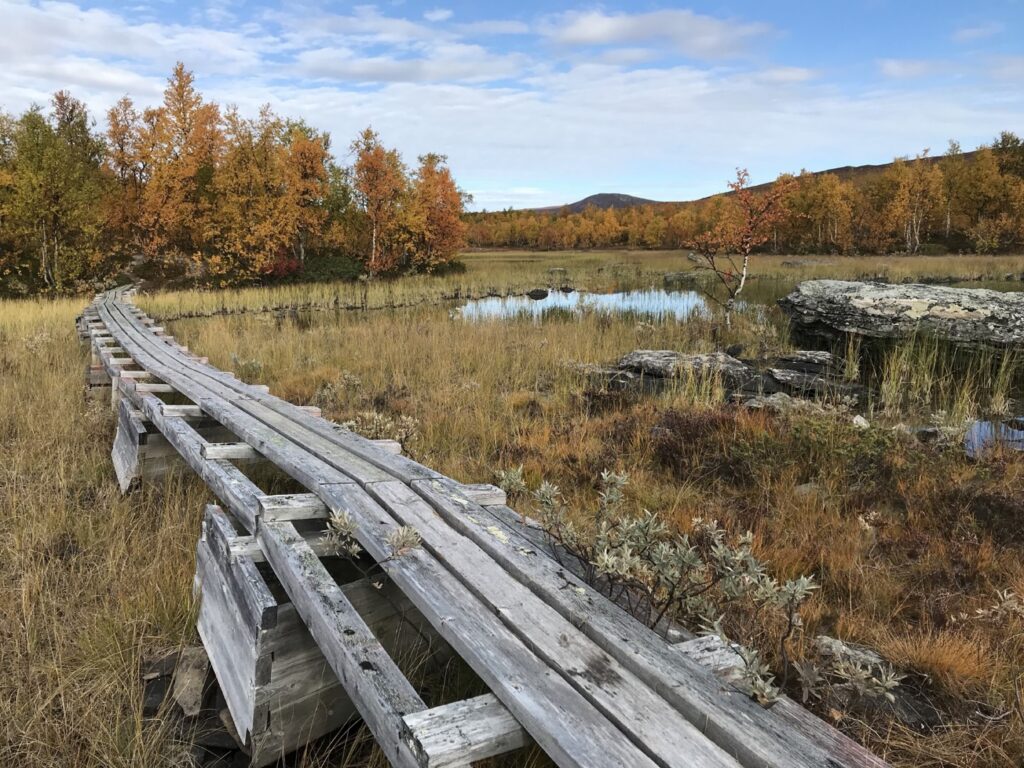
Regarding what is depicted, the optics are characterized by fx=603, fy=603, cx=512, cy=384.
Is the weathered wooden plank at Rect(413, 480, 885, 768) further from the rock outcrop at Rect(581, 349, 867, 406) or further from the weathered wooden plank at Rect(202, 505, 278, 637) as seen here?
the rock outcrop at Rect(581, 349, 867, 406)

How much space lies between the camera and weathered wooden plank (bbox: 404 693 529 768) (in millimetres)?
1379

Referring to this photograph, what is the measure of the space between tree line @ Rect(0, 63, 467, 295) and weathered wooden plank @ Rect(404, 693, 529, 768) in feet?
87.0

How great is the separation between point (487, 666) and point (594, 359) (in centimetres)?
846

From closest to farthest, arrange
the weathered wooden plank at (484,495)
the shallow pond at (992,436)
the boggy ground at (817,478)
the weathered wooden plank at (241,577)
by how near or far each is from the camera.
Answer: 1. the weathered wooden plank at (241,577)
2. the boggy ground at (817,478)
3. the weathered wooden plank at (484,495)
4. the shallow pond at (992,436)

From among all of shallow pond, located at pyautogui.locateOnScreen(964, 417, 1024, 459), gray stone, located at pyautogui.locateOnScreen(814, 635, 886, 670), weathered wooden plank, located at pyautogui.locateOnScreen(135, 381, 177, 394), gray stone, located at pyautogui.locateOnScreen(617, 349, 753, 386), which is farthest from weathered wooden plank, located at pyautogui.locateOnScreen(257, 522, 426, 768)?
gray stone, located at pyautogui.locateOnScreen(617, 349, 753, 386)

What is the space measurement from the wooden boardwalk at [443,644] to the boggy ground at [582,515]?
1.09ft

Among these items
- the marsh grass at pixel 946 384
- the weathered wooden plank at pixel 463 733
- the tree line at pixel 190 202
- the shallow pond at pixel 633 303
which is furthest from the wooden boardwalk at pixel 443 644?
the tree line at pixel 190 202

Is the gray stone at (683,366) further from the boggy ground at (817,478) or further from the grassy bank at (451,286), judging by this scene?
the grassy bank at (451,286)

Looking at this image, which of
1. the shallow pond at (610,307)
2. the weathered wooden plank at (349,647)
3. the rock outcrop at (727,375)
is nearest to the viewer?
the weathered wooden plank at (349,647)

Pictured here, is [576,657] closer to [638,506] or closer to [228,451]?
[638,506]

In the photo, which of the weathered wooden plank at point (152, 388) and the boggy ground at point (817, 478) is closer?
the boggy ground at point (817, 478)

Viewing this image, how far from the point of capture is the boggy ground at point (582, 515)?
86.4 inches

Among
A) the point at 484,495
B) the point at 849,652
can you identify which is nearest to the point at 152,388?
the point at 484,495

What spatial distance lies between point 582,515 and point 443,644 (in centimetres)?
167
